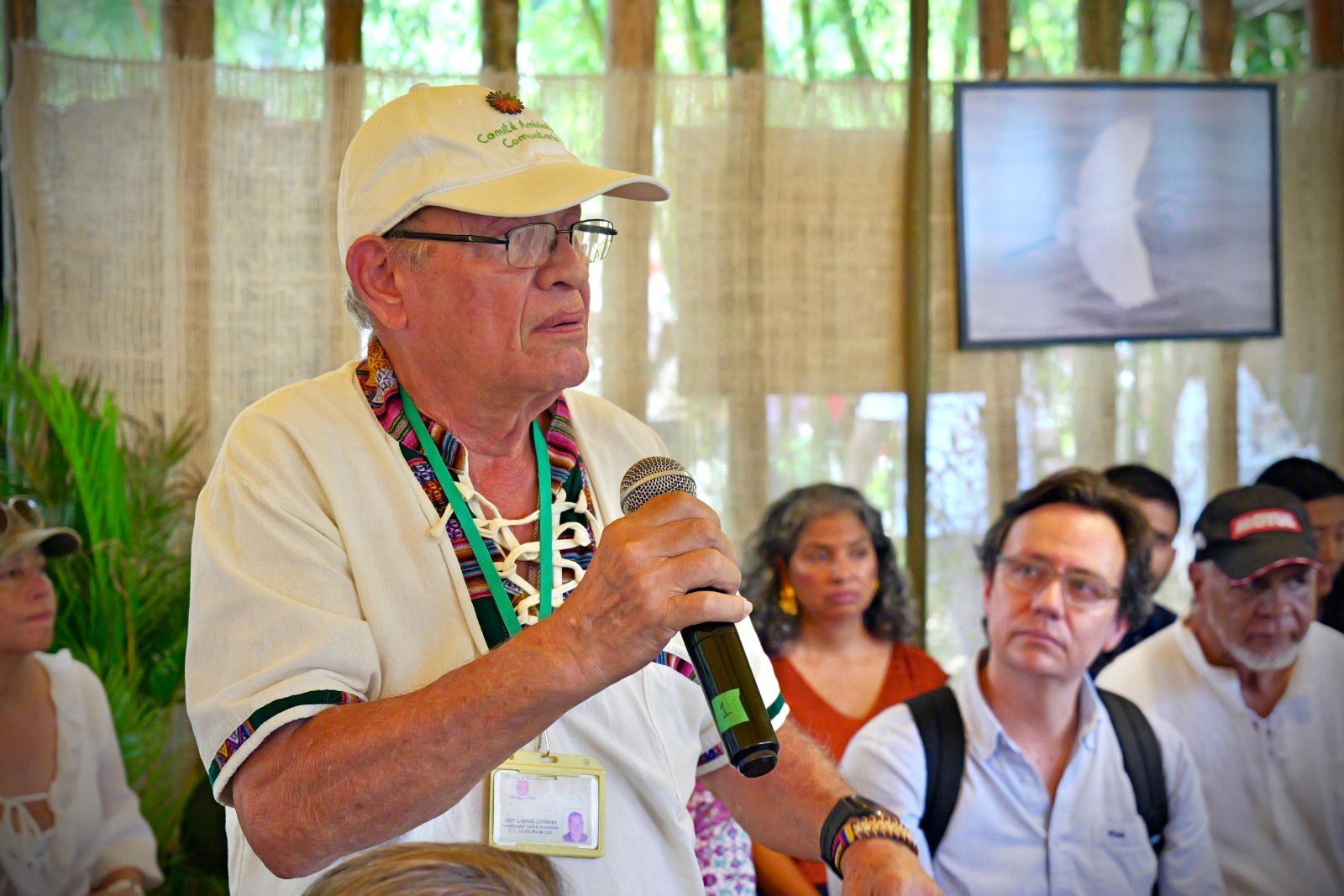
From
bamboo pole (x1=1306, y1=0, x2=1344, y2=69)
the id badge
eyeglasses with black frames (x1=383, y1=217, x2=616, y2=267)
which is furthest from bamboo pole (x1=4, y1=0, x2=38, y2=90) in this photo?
bamboo pole (x1=1306, y1=0, x2=1344, y2=69)

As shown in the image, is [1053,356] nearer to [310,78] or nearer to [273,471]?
[310,78]

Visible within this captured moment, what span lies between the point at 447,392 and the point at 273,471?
0.83 ft

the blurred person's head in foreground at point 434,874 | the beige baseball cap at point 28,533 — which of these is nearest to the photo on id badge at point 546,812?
the blurred person's head in foreground at point 434,874

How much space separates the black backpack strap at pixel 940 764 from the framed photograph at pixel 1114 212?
6.87 ft

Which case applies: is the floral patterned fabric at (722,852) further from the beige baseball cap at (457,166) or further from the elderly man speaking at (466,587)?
the beige baseball cap at (457,166)

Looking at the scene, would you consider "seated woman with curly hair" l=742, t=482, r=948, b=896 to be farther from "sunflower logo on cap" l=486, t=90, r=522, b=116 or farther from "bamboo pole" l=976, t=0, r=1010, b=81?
"sunflower logo on cap" l=486, t=90, r=522, b=116

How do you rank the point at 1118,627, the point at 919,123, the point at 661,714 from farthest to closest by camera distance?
the point at 919,123 → the point at 1118,627 → the point at 661,714

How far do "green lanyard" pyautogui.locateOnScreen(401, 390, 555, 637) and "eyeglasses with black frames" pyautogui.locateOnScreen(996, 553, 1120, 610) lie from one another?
136cm

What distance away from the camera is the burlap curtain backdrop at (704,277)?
3.92m

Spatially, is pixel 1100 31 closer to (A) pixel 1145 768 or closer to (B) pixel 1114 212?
(B) pixel 1114 212

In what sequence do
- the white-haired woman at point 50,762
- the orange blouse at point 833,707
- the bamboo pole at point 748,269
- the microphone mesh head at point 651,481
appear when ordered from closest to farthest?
the microphone mesh head at point 651,481 → the white-haired woman at point 50,762 → the orange blouse at point 833,707 → the bamboo pole at point 748,269

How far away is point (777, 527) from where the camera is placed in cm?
387

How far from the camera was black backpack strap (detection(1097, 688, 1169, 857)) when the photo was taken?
2527 millimetres

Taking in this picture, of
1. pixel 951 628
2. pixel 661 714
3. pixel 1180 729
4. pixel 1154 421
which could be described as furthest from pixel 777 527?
pixel 661 714
